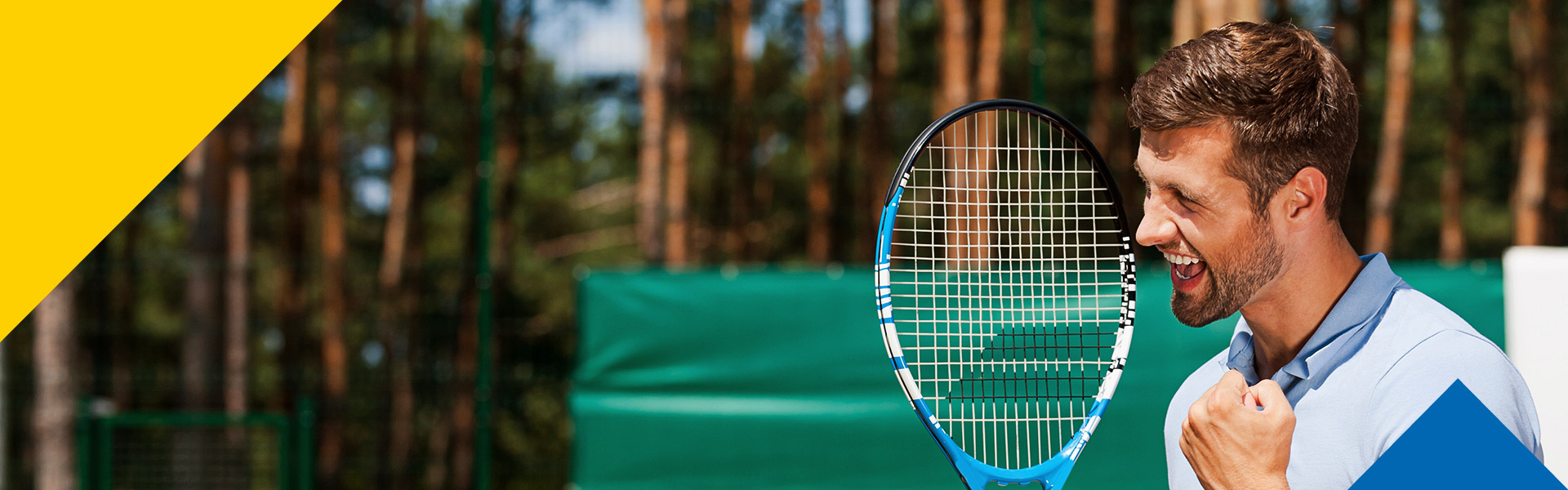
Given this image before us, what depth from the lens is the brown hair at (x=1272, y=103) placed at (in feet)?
4.85

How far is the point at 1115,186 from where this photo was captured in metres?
2.32

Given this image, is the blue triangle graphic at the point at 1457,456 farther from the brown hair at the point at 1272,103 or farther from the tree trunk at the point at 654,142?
the tree trunk at the point at 654,142

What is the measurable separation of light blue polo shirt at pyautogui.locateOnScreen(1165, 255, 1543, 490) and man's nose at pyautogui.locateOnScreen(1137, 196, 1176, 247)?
22cm

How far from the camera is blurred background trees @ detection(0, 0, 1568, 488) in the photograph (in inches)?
365

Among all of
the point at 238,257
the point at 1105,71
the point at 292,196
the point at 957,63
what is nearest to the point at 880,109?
the point at 1105,71

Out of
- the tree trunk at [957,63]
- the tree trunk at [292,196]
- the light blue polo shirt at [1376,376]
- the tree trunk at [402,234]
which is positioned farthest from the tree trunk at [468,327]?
the light blue polo shirt at [1376,376]

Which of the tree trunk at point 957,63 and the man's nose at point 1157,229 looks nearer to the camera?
the man's nose at point 1157,229

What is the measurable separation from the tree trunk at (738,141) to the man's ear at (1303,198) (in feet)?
34.0

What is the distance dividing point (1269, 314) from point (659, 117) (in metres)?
8.10

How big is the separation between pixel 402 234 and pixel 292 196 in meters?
1.48

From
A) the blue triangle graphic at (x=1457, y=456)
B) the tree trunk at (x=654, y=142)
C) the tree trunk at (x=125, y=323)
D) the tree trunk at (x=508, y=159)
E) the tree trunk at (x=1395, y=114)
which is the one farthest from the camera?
the tree trunk at (x=508, y=159)

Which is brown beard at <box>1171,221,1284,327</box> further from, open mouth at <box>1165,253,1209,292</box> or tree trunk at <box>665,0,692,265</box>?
tree trunk at <box>665,0,692,265</box>

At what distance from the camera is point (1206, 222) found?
61.1 inches

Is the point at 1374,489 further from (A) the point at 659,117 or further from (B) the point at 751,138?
(B) the point at 751,138
